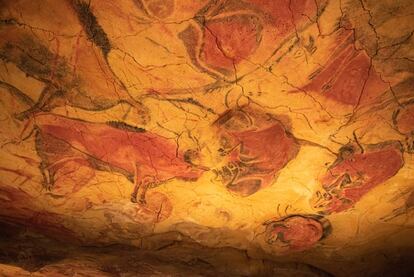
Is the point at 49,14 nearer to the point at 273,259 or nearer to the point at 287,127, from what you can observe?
the point at 287,127

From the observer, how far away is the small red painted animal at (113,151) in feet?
6.68

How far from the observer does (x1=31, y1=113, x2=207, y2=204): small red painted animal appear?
2.04 meters

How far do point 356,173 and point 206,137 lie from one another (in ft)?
3.37

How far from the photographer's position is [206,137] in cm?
212

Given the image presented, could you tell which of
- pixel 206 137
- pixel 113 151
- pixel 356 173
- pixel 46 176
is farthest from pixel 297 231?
pixel 46 176

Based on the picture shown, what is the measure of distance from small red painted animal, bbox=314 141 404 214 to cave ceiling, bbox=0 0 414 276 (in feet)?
0.04

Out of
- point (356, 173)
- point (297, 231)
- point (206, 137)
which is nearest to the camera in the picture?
point (206, 137)

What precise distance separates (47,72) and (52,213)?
104cm

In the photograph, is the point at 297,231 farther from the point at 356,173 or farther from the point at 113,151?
the point at 113,151

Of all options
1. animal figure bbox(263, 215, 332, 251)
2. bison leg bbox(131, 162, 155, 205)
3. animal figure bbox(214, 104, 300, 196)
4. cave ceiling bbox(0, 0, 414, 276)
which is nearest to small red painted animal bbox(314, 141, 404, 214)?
cave ceiling bbox(0, 0, 414, 276)

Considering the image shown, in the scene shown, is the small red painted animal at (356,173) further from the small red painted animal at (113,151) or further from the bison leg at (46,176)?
the bison leg at (46,176)

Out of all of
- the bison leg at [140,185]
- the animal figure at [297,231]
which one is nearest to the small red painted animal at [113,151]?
the bison leg at [140,185]

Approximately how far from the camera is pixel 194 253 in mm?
2631

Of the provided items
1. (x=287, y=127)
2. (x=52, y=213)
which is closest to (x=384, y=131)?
(x=287, y=127)
